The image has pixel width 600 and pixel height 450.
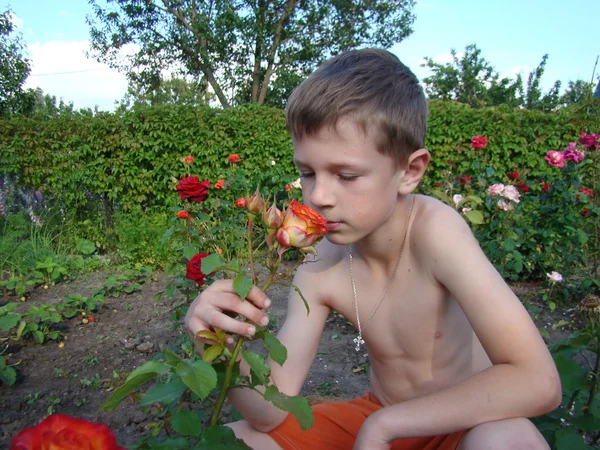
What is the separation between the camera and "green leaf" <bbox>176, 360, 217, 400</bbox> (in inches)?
26.3

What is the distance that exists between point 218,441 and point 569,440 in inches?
33.6

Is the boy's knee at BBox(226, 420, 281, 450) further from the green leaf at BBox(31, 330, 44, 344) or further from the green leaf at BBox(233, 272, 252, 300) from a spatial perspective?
the green leaf at BBox(31, 330, 44, 344)

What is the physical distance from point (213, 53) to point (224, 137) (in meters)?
9.57

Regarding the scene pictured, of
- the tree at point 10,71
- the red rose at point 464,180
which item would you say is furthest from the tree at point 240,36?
the red rose at point 464,180

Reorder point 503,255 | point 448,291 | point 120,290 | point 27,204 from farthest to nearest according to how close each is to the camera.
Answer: point 27,204
point 120,290
point 503,255
point 448,291

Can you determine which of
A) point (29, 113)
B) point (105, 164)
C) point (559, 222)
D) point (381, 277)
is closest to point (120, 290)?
point (105, 164)

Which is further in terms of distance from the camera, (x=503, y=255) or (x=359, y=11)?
(x=359, y=11)

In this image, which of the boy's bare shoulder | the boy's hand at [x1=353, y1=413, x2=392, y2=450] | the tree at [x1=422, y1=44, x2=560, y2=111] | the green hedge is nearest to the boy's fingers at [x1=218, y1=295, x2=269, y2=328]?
the boy's hand at [x1=353, y1=413, x2=392, y2=450]

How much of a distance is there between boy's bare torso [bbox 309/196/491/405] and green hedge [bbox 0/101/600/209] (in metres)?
4.96

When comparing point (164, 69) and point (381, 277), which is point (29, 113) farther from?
point (381, 277)

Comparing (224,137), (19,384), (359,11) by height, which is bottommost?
(19,384)

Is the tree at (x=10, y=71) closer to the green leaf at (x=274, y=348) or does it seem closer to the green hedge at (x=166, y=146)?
the green hedge at (x=166, y=146)

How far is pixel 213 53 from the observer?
1505cm

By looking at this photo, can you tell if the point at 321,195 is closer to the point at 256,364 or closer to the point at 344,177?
the point at 344,177
